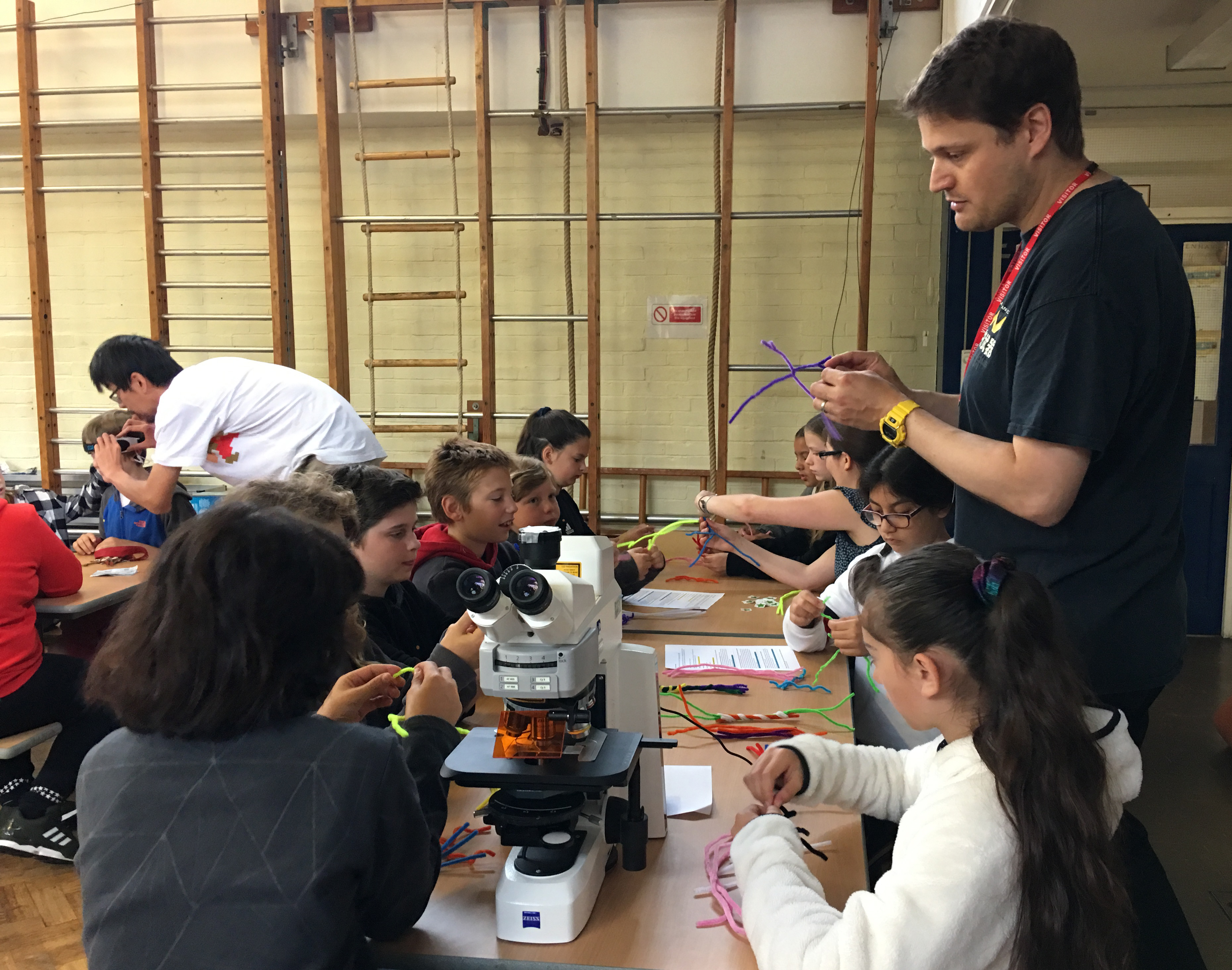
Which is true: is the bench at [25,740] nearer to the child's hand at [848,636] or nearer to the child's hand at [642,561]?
the child's hand at [642,561]

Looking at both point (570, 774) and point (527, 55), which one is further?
point (527, 55)

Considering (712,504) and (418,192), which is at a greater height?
(418,192)

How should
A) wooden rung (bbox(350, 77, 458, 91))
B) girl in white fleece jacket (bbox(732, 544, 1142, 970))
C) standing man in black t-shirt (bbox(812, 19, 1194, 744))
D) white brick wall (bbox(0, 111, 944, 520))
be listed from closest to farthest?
1. girl in white fleece jacket (bbox(732, 544, 1142, 970))
2. standing man in black t-shirt (bbox(812, 19, 1194, 744))
3. wooden rung (bbox(350, 77, 458, 91))
4. white brick wall (bbox(0, 111, 944, 520))

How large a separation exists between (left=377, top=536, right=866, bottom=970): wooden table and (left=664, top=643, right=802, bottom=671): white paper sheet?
0.53m

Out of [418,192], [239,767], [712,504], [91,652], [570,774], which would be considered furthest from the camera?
[418,192]

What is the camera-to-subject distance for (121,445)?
369cm

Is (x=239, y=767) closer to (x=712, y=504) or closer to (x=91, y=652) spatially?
(x=712, y=504)

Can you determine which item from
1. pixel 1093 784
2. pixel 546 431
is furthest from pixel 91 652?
pixel 1093 784

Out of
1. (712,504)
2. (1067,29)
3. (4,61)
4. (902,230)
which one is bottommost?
(712,504)

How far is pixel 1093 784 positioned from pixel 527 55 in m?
4.72

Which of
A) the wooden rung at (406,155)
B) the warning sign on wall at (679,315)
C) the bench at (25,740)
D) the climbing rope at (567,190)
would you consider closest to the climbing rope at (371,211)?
the wooden rung at (406,155)

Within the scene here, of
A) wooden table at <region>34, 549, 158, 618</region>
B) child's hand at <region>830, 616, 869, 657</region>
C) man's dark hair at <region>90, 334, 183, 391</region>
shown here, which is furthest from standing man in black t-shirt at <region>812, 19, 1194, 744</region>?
man's dark hair at <region>90, 334, 183, 391</region>

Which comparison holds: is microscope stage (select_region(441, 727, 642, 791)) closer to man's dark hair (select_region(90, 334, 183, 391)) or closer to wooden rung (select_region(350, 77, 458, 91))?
man's dark hair (select_region(90, 334, 183, 391))

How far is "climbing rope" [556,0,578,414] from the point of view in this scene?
4.79 m
